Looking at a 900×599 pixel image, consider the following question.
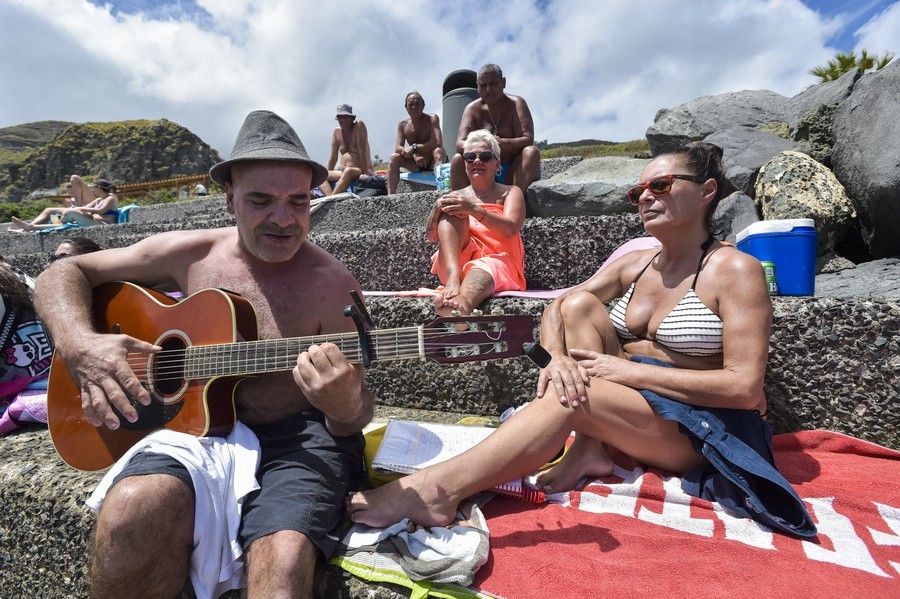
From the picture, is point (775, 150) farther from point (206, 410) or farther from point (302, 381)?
Result: point (206, 410)

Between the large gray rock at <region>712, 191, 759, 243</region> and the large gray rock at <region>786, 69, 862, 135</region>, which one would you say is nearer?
the large gray rock at <region>712, 191, 759, 243</region>

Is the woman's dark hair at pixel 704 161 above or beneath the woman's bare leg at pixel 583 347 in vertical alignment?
above

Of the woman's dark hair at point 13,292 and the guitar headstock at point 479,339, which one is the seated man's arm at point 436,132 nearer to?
the woman's dark hair at point 13,292

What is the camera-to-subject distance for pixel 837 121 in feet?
12.1

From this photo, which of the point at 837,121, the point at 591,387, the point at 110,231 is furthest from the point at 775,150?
the point at 110,231

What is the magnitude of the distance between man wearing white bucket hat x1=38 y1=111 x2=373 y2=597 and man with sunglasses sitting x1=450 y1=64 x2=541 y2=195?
328 cm

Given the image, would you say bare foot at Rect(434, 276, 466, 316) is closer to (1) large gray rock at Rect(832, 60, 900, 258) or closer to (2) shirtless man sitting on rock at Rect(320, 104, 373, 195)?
(1) large gray rock at Rect(832, 60, 900, 258)

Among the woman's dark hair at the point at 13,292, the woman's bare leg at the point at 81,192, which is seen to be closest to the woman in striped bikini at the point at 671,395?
the woman's dark hair at the point at 13,292

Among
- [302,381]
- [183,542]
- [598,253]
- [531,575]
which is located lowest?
[531,575]

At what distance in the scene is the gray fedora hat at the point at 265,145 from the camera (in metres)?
1.79

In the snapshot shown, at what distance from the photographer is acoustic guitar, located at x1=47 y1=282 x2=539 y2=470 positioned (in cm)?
156

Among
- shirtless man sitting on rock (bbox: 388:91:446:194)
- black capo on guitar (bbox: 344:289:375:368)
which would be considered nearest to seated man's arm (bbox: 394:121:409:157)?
shirtless man sitting on rock (bbox: 388:91:446:194)

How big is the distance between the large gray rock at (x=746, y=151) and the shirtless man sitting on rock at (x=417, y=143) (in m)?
4.64

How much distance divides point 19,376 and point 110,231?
19.3ft
